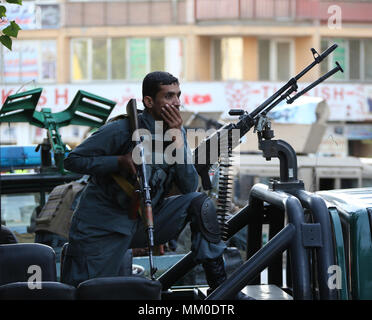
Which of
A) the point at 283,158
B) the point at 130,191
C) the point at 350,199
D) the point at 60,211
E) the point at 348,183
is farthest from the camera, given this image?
the point at 348,183

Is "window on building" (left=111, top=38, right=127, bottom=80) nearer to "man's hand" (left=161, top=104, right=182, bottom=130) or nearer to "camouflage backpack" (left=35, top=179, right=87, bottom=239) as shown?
"camouflage backpack" (left=35, top=179, right=87, bottom=239)

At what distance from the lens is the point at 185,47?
27266 mm

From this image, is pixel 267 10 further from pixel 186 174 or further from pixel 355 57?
pixel 186 174

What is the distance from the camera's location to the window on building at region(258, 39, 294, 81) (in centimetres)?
2791

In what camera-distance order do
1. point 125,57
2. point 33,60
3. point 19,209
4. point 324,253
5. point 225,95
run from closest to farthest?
point 324,253 < point 19,209 < point 225,95 < point 125,57 < point 33,60

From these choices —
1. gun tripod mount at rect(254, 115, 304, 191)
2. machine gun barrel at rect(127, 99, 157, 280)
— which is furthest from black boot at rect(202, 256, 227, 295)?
gun tripod mount at rect(254, 115, 304, 191)

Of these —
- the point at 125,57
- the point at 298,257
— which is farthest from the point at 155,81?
the point at 125,57

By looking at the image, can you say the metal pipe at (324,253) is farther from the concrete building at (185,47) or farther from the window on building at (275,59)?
the window on building at (275,59)

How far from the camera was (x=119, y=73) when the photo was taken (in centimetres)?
2734

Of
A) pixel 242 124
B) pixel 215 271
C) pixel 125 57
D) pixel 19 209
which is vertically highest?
pixel 125 57

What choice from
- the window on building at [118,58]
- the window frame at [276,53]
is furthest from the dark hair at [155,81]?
the window frame at [276,53]

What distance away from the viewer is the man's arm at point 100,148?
11.4ft

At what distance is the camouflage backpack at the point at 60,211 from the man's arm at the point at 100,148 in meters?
2.31

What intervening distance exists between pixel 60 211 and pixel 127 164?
8.57 ft
